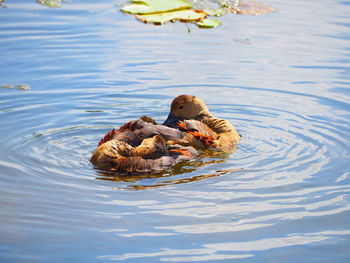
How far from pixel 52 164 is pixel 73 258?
1987 millimetres

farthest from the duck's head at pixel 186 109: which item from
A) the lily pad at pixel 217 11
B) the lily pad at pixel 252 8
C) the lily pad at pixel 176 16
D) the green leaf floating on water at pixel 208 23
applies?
the lily pad at pixel 252 8

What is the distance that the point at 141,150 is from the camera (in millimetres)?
6094

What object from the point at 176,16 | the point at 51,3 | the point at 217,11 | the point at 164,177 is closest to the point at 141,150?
the point at 164,177

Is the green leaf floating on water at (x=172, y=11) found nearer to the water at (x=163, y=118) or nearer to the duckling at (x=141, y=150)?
the water at (x=163, y=118)

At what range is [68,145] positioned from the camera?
7043 mm

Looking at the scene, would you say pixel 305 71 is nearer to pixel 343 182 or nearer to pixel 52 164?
pixel 343 182

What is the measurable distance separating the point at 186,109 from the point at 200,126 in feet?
1.46

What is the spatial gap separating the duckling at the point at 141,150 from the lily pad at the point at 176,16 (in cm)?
574

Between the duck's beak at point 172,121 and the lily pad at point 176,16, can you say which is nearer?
the duck's beak at point 172,121

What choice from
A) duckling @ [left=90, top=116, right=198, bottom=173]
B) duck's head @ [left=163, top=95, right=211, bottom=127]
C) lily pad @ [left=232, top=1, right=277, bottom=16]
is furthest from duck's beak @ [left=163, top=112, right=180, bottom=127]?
lily pad @ [left=232, top=1, right=277, bottom=16]

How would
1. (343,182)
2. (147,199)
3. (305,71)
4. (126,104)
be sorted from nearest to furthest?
(147,199) < (343,182) < (126,104) < (305,71)

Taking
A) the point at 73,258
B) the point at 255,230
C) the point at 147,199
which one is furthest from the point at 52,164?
the point at 255,230

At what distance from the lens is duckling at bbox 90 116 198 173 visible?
5973 mm

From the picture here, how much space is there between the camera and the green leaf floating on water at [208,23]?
12.6m
